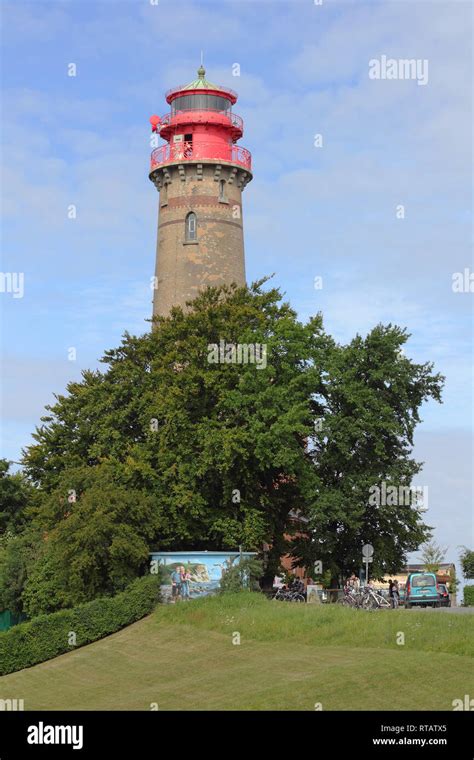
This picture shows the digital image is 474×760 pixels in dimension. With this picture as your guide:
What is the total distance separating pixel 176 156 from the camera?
61094mm

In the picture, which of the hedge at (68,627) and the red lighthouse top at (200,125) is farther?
the red lighthouse top at (200,125)

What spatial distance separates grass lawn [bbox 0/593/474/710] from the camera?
28406 millimetres

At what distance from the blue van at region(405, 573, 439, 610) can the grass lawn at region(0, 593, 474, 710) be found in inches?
376

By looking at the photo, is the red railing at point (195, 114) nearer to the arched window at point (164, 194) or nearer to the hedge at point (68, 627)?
the arched window at point (164, 194)

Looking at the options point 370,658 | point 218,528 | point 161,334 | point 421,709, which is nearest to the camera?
point 421,709

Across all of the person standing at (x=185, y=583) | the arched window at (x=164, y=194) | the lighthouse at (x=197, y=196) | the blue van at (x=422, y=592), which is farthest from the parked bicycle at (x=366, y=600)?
the arched window at (x=164, y=194)

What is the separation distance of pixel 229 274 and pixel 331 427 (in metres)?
13.3

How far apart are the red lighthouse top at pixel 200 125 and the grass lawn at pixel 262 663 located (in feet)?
84.8

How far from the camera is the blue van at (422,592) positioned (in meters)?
50.7

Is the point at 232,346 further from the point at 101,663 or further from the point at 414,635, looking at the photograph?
the point at 414,635

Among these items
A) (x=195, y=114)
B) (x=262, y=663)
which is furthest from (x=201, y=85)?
(x=262, y=663)

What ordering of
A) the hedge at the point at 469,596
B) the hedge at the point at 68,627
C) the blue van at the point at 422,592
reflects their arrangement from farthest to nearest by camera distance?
1. the hedge at the point at 469,596
2. the blue van at the point at 422,592
3. the hedge at the point at 68,627
